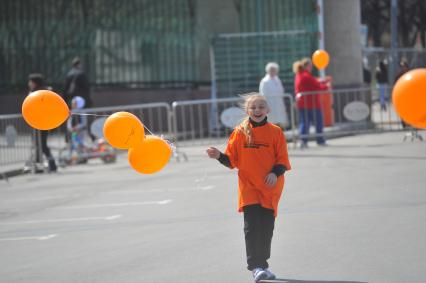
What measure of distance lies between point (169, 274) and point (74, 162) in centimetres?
1123

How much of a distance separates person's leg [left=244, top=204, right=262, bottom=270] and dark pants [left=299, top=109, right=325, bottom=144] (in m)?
11.2

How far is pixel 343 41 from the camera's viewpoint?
24.1 meters

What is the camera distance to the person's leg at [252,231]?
789 centimetres

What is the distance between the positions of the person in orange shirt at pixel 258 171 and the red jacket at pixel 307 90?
11253 millimetres

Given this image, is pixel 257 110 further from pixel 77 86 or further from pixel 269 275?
pixel 77 86

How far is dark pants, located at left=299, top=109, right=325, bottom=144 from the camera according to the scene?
19.2 metres

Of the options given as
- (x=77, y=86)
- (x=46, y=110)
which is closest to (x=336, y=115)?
(x=77, y=86)

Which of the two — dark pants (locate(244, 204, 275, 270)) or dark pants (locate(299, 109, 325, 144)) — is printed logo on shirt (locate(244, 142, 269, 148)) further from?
dark pants (locate(299, 109, 325, 144))

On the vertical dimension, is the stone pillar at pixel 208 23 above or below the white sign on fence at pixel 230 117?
above

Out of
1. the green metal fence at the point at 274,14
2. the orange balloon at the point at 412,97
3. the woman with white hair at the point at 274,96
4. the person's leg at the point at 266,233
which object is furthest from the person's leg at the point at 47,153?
the orange balloon at the point at 412,97

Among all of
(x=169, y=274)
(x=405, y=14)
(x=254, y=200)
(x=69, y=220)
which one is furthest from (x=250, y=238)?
(x=405, y=14)

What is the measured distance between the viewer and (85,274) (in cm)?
850

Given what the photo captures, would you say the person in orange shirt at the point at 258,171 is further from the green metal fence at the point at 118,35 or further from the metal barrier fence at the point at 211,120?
the green metal fence at the point at 118,35

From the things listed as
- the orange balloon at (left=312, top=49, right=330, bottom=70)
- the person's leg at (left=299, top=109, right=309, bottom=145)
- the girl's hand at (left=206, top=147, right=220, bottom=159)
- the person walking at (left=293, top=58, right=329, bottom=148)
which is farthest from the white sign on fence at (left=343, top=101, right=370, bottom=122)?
the girl's hand at (left=206, top=147, right=220, bottom=159)
